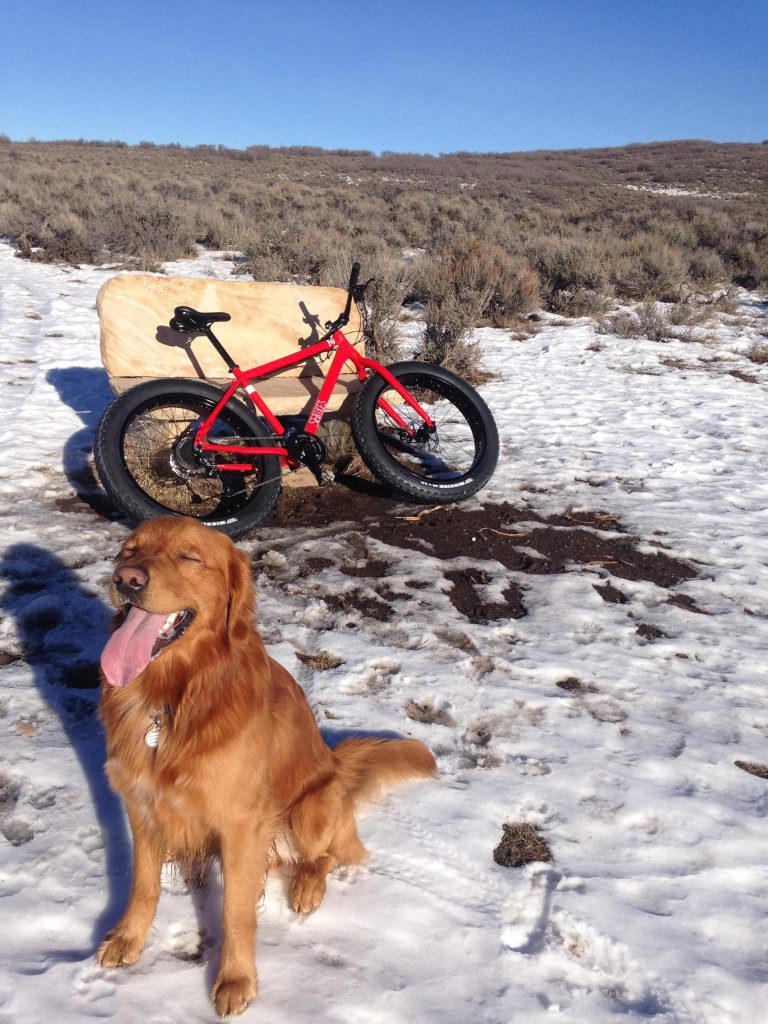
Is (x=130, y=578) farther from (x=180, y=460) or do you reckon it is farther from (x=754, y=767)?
(x=180, y=460)

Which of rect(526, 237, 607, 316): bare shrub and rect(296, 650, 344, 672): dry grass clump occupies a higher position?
rect(526, 237, 607, 316): bare shrub

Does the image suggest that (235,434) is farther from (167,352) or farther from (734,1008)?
(734,1008)

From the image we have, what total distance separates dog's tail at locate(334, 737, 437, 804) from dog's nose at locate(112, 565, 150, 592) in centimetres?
96

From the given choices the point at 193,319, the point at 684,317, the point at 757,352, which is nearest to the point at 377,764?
the point at 193,319

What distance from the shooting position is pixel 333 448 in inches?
221

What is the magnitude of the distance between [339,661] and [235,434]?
2.02 meters

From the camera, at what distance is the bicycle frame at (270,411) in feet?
14.6

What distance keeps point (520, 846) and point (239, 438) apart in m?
3.04

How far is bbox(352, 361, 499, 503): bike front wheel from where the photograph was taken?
4.95 meters

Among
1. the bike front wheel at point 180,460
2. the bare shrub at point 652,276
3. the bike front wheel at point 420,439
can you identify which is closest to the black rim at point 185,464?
the bike front wheel at point 180,460

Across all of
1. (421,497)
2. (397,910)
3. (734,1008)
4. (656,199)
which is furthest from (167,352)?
(656,199)

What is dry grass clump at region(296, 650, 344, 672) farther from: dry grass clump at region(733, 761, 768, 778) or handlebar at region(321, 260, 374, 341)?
handlebar at region(321, 260, 374, 341)

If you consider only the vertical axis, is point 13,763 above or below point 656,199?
below

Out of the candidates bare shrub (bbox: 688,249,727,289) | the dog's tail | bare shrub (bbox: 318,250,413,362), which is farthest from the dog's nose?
bare shrub (bbox: 688,249,727,289)
